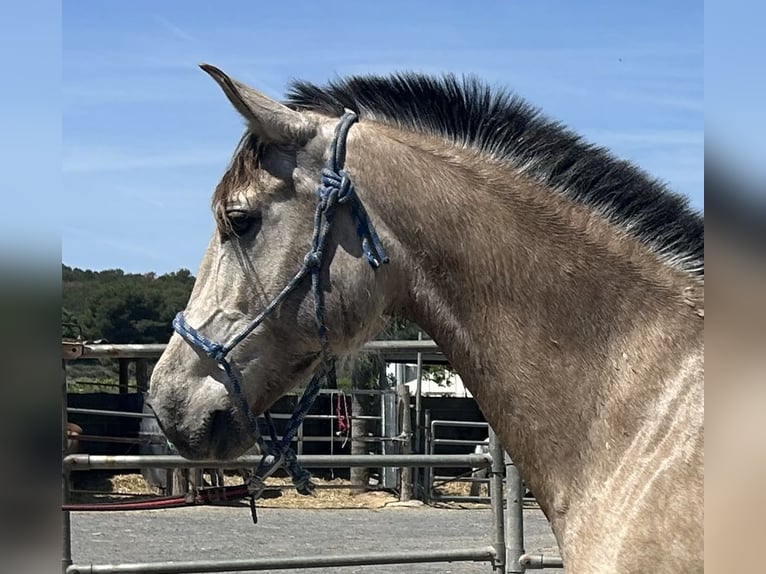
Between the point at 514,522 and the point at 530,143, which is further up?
the point at 530,143

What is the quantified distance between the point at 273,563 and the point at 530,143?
93.7 inches

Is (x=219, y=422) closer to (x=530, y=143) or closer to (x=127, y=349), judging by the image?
(x=530, y=143)

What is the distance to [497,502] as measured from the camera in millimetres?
4258

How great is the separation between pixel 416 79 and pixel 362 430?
10.5 meters

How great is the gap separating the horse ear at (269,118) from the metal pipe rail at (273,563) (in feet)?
7.08

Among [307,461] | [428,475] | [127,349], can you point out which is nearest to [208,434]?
[307,461]

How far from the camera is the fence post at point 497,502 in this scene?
162 inches

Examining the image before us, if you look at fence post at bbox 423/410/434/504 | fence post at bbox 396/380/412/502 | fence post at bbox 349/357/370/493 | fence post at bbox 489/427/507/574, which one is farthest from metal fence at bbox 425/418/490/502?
fence post at bbox 489/427/507/574

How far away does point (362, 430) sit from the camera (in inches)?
494

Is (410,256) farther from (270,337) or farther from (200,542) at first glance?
(200,542)

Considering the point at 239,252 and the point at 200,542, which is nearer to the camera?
the point at 239,252

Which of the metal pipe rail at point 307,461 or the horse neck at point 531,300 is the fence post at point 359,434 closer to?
the metal pipe rail at point 307,461
